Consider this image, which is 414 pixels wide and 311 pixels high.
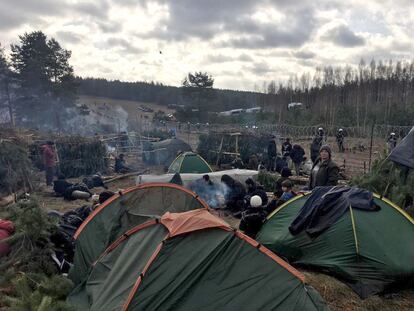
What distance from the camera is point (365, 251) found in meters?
5.84

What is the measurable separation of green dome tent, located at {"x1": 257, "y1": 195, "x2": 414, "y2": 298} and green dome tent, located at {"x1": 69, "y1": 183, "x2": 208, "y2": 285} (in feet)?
6.27

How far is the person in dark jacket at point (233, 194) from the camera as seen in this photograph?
1093cm

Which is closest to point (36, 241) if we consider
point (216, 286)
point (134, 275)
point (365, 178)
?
point (134, 275)

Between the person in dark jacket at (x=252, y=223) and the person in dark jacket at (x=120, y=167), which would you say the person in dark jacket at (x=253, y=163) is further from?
the person in dark jacket at (x=252, y=223)

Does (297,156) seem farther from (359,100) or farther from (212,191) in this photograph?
(359,100)

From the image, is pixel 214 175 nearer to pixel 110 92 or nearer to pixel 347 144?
pixel 347 144

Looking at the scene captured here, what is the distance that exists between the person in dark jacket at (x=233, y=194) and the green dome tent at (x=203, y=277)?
6.19 m

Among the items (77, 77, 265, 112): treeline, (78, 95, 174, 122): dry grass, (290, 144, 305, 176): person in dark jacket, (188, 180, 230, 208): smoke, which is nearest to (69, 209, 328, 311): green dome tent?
(188, 180, 230, 208): smoke

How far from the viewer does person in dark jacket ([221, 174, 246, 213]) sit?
35.8 ft

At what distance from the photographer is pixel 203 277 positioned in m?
4.39

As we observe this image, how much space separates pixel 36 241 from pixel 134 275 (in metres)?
2.06

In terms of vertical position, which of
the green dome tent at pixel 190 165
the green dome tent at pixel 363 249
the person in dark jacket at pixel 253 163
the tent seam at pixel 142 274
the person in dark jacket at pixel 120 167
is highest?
the tent seam at pixel 142 274

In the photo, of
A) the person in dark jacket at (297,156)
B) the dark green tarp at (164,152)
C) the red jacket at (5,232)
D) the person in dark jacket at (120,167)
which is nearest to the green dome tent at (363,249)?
the red jacket at (5,232)

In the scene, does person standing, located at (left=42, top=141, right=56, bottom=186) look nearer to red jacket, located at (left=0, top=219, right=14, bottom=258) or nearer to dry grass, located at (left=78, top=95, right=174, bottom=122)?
red jacket, located at (left=0, top=219, right=14, bottom=258)
